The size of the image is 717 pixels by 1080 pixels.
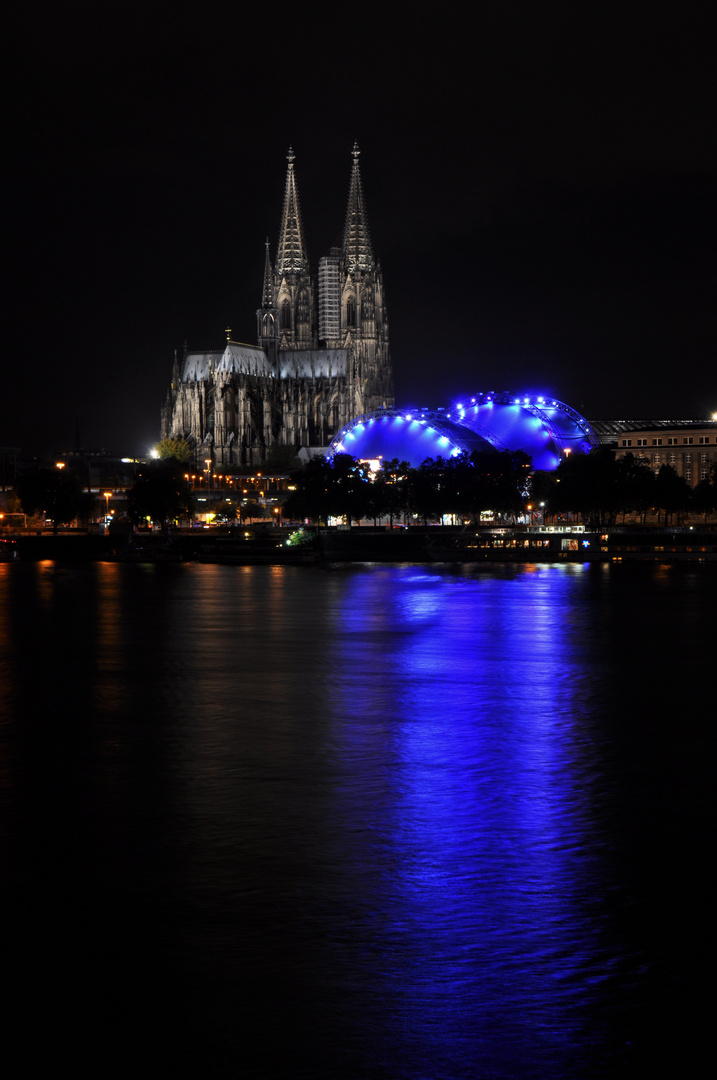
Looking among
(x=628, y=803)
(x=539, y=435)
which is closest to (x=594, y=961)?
(x=628, y=803)

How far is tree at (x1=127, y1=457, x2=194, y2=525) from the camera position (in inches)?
4550

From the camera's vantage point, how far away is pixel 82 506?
421 ft

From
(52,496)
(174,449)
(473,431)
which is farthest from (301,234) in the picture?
(52,496)

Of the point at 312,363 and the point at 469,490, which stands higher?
the point at 312,363

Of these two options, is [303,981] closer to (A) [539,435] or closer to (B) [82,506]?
(B) [82,506]

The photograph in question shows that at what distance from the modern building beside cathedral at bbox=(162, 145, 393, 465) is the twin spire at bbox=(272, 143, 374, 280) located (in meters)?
0.14

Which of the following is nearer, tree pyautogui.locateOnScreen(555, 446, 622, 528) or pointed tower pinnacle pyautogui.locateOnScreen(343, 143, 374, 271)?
tree pyautogui.locateOnScreen(555, 446, 622, 528)

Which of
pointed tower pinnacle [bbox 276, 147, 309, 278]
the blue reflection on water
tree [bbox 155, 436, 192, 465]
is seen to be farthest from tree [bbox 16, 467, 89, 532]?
the blue reflection on water

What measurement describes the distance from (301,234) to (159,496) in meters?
78.9

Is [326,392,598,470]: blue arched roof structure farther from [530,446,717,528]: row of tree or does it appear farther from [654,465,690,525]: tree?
[654,465,690,525]: tree

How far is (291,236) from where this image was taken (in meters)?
182

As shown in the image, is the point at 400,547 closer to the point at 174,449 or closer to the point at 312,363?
the point at 174,449

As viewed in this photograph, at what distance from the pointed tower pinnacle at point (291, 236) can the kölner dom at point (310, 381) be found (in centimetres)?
14

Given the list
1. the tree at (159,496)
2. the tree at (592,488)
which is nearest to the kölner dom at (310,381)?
the tree at (592,488)
